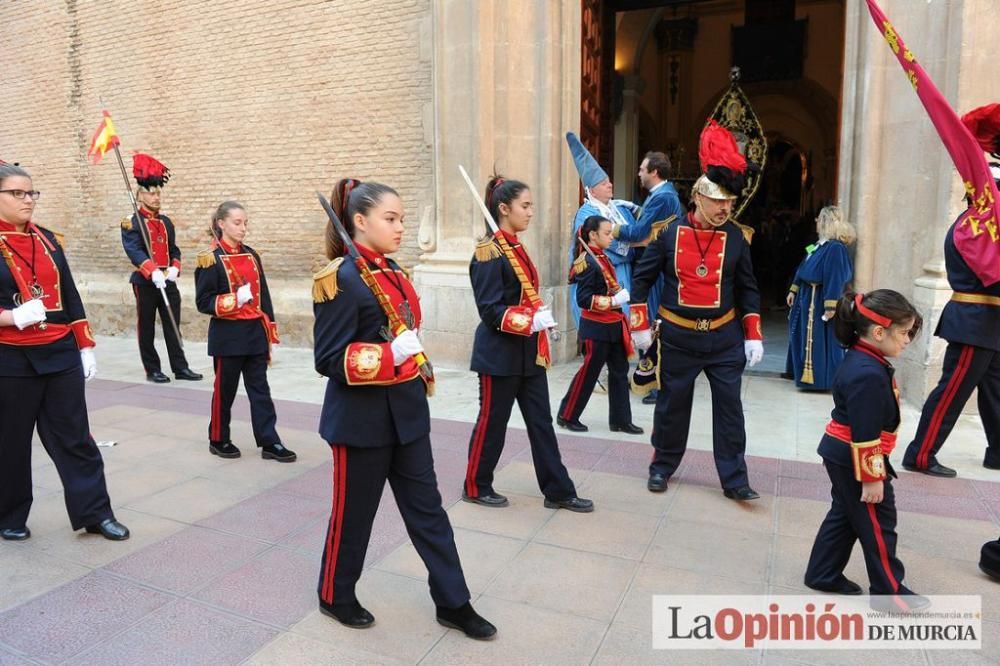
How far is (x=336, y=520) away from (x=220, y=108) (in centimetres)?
908

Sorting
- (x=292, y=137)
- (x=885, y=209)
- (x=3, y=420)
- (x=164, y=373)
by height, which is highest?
(x=292, y=137)

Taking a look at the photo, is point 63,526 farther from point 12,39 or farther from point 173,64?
point 12,39

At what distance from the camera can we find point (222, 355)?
5461 millimetres

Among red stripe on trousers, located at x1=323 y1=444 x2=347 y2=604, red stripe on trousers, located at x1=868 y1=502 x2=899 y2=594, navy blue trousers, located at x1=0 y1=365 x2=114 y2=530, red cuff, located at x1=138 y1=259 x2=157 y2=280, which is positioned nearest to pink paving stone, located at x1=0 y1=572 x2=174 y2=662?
navy blue trousers, located at x1=0 y1=365 x2=114 y2=530

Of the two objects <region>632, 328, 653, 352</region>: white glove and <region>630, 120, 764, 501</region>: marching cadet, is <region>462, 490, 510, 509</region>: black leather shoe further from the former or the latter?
<region>632, 328, 653, 352</region>: white glove

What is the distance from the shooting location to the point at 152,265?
8344 millimetres

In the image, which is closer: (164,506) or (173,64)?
(164,506)

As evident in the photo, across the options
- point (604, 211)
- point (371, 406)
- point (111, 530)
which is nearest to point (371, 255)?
point (371, 406)

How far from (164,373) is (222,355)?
3.85 m

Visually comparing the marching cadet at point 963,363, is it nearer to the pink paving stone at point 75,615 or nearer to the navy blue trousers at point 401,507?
the navy blue trousers at point 401,507

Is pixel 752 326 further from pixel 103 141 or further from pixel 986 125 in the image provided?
pixel 103 141

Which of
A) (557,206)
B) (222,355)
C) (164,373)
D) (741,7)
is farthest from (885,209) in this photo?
(741,7)

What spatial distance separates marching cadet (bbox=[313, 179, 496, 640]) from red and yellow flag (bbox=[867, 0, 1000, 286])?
2651mm

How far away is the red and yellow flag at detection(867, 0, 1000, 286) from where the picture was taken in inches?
145
